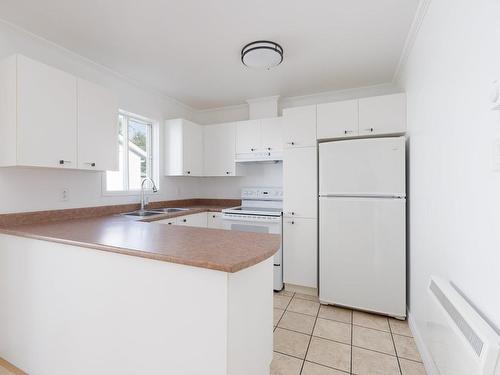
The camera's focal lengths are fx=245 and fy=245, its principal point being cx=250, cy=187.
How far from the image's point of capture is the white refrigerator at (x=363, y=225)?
2.23m

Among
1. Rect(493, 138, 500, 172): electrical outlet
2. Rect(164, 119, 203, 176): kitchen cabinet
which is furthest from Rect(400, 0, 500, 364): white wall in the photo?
Rect(164, 119, 203, 176): kitchen cabinet

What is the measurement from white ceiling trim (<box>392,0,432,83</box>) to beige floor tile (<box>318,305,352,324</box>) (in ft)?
8.09

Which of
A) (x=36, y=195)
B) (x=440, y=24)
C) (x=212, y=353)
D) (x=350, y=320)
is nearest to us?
(x=212, y=353)

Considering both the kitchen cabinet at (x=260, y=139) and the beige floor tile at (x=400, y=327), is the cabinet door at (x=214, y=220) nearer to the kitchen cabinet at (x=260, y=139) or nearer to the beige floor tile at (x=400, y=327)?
the kitchen cabinet at (x=260, y=139)

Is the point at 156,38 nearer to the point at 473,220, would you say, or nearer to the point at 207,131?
the point at 207,131

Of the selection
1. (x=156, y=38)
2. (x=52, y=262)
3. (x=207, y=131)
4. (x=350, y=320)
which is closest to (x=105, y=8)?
(x=156, y=38)

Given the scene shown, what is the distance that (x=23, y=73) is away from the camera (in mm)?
1655

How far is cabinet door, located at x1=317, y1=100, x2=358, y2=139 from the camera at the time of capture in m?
2.52

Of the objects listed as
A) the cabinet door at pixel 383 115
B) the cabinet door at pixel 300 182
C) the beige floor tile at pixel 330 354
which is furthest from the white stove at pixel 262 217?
the cabinet door at pixel 383 115

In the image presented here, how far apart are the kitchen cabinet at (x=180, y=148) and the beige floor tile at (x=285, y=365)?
2.41m

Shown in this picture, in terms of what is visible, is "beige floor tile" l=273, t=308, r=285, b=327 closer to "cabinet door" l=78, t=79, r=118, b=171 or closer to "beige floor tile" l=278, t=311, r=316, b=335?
"beige floor tile" l=278, t=311, r=316, b=335

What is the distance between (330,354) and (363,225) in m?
1.13

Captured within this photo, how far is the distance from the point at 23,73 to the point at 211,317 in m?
2.00

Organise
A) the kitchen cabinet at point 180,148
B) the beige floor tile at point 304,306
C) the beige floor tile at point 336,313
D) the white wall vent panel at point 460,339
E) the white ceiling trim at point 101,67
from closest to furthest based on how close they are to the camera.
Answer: the white wall vent panel at point 460,339, the white ceiling trim at point 101,67, the beige floor tile at point 336,313, the beige floor tile at point 304,306, the kitchen cabinet at point 180,148
